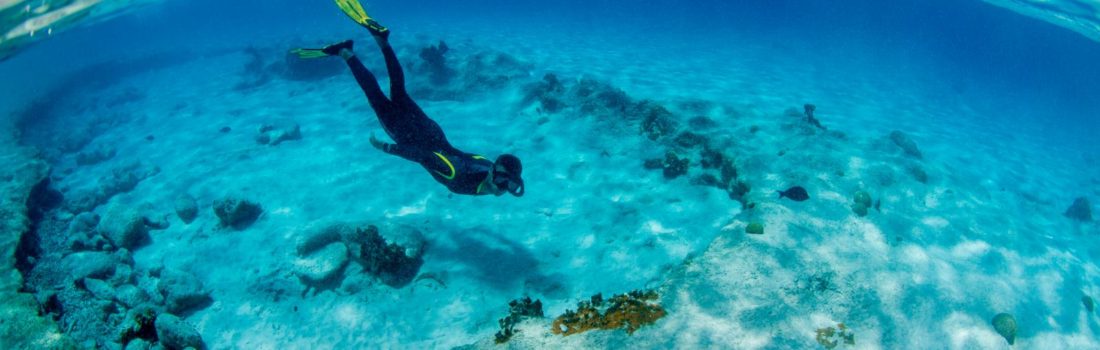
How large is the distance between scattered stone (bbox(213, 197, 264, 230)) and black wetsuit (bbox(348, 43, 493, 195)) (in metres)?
4.49

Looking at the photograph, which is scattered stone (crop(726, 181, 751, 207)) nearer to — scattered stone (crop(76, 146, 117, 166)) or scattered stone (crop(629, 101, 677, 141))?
scattered stone (crop(629, 101, 677, 141))

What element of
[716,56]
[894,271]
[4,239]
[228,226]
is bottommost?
[716,56]

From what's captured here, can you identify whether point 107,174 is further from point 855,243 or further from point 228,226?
point 855,243

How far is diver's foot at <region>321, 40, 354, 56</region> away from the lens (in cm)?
676

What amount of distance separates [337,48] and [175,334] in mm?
4502

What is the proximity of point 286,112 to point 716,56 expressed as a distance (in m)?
26.9

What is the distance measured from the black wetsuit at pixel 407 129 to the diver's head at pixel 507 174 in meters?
0.39

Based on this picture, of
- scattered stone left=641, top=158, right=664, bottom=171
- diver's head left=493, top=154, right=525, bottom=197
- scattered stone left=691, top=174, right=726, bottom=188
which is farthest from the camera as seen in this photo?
scattered stone left=641, top=158, right=664, bottom=171

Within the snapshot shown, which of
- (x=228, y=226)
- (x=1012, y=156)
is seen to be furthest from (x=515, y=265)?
(x=1012, y=156)

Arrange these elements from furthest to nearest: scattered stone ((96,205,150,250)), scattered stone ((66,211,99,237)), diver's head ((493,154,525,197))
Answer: scattered stone ((66,211,99,237)), scattered stone ((96,205,150,250)), diver's head ((493,154,525,197))

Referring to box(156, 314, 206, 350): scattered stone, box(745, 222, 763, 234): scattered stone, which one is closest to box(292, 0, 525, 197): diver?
box(156, 314, 206, 350): scattered stone

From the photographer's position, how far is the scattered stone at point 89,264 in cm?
731

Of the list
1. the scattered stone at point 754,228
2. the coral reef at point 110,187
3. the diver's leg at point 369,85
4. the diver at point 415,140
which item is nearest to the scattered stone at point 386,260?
the diver at point 415,140

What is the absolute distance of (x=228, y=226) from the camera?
9.32m
